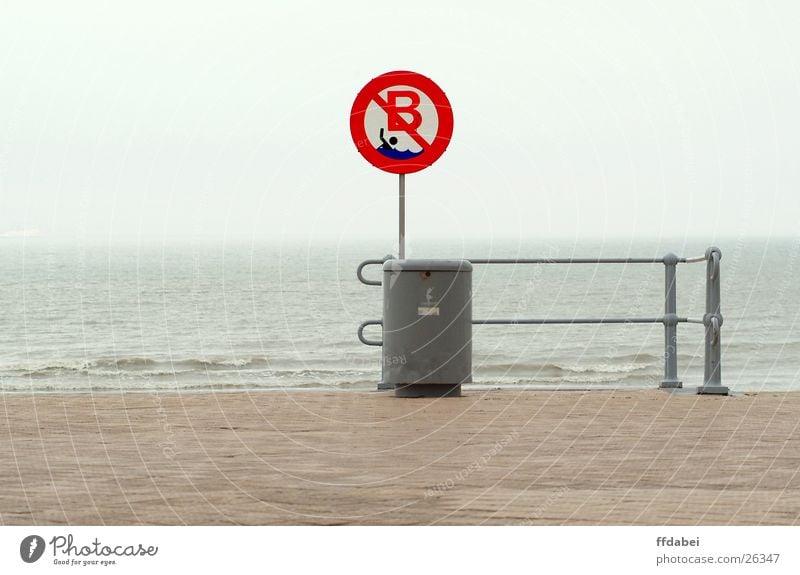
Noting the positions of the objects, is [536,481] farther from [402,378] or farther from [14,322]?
[14,322]

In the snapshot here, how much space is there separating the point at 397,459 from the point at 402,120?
12.5ft

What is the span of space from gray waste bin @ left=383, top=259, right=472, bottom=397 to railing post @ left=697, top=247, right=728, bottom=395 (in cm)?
172

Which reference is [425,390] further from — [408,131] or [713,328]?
[713,328]

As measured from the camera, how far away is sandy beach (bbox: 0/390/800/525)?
16.0 feet

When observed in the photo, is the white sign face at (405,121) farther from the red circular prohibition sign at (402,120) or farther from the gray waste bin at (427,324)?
the gray waste bin at (427,324)

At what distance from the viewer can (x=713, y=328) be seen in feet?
30.3

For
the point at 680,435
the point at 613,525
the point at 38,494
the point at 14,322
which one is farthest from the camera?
the point at 14,322

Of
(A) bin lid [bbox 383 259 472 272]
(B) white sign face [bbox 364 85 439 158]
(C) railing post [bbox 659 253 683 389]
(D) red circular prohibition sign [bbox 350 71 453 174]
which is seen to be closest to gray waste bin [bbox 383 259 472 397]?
(A) bin lid [bbox 383 259 472 272]

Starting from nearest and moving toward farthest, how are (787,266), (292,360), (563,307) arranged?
(292,360) → (563,307) → (787,266)

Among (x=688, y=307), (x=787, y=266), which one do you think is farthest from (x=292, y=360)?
(x=787, y=266)

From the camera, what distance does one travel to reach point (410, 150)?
9406 millimetres

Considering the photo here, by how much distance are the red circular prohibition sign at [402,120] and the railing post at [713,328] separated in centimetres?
209

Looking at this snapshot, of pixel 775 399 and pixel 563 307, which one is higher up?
pixel 775 399

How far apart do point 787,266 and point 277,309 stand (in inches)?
1808
